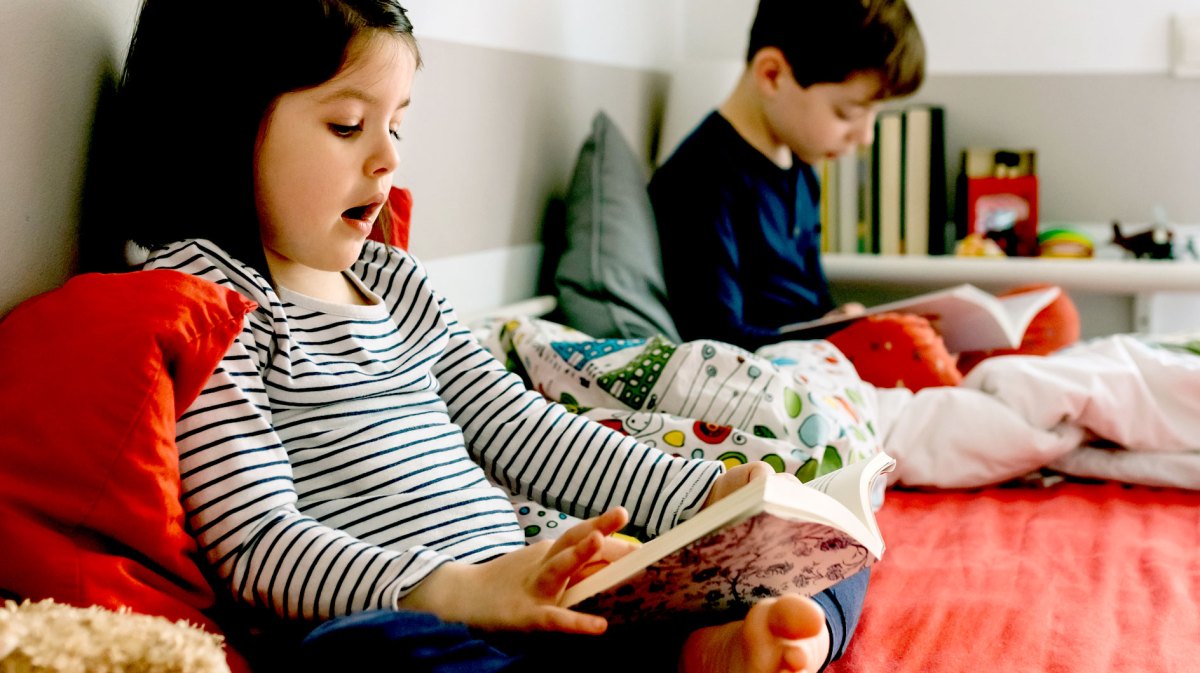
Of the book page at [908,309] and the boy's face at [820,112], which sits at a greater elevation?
the boy's face at [820,112]

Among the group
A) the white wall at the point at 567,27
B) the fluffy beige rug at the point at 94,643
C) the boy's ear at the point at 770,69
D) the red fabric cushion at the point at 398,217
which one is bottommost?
the fluffy beige rug at the point at 94,643

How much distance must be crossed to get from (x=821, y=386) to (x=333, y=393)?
0.63 m

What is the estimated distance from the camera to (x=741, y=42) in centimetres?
228

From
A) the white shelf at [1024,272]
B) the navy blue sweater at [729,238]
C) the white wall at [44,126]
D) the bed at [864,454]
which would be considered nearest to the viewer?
the bed at [864,454]

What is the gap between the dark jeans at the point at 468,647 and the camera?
61 centimetres

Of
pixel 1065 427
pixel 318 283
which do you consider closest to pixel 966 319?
pixel 1065 427

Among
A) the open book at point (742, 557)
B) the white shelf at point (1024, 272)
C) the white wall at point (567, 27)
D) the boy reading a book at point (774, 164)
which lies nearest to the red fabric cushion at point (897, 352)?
the boy reading a book at point (774, 164)

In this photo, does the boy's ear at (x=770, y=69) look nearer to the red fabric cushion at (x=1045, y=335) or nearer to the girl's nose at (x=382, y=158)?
the red fabric cushion at (x=1045, y=335)

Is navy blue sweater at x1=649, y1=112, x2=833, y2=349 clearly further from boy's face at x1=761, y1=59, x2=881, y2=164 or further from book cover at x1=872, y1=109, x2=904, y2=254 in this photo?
book cover at x1=872, y1=109, x2=904, y2=254

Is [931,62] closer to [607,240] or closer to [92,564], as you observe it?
[607,240]

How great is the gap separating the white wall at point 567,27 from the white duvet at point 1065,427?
0.66 meters

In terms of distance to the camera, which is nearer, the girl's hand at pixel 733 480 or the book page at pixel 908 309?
the girl's hand at pixel 733 480

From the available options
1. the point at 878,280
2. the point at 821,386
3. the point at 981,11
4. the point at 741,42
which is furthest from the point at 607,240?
the point at 981,11

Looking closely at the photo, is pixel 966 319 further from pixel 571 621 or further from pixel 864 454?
pixel 571 621
